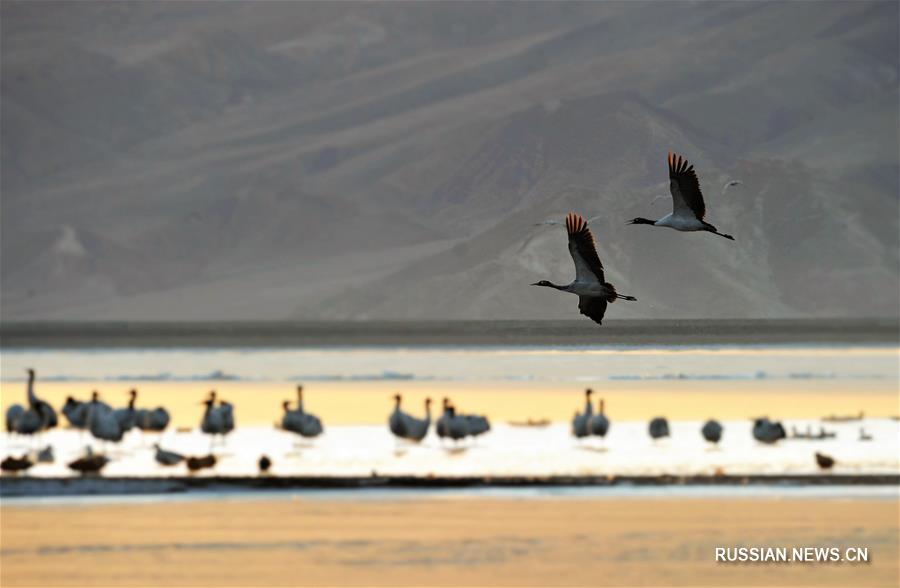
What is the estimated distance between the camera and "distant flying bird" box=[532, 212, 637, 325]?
16.6 m

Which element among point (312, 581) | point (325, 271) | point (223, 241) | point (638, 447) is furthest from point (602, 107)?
point (223, 241)

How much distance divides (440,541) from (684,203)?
31.2ft

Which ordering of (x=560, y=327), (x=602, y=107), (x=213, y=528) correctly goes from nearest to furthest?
(x=213, y=528) < (x=602, y=107) < (x=560, y=327)

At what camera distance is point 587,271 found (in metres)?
16.7

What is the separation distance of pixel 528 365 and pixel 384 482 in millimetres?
35927

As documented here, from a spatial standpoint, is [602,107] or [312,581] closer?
[312,581]

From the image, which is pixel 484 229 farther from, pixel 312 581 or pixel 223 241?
pixel 223 241

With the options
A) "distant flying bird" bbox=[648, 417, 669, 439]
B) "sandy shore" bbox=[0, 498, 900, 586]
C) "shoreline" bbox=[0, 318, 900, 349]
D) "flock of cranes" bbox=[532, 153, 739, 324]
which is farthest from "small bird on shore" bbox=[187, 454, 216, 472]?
"shoreline" bbox=[0, 318, 900, 349]

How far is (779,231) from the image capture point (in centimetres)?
4256

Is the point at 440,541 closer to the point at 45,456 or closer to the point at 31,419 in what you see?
the point at 45,456

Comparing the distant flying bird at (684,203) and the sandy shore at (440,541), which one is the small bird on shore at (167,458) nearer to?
the sandy shore at (440,541)

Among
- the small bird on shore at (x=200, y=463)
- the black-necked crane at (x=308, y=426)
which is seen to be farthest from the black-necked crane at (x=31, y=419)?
the black-necked crane at (x=308, y=426)

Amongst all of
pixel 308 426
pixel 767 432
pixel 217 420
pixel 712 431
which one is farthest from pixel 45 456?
pixel 767 432

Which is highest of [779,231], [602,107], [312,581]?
[602,107]
